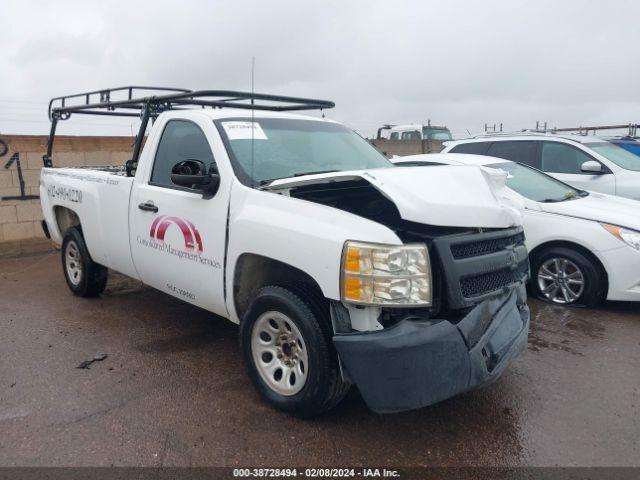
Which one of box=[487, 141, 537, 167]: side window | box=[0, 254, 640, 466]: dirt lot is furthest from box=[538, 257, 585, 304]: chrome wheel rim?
box=[487, 141, 537, 167]: side window

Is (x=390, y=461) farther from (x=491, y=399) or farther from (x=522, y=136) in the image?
(x=522, y=136)

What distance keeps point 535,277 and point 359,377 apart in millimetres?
3495

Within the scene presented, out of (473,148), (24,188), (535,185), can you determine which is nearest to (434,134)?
(473,148)

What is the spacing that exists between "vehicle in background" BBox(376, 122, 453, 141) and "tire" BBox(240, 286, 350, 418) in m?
15.1

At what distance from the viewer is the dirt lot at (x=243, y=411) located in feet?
9.37

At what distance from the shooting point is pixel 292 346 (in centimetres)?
318

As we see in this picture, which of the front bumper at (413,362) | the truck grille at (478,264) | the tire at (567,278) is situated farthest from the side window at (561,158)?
the front bumper at (413,362)

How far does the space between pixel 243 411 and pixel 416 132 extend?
16.1 m

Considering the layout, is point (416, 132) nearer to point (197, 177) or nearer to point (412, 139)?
point (412, 139)

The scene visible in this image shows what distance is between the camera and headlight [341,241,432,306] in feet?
8.93

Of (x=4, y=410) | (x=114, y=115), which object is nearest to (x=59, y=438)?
(x=4, y=410)

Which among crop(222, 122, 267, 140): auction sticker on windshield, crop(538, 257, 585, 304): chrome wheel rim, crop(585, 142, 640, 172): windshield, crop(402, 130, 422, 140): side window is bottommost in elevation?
crop(538, 257, 585, 304): chrome wheel rim

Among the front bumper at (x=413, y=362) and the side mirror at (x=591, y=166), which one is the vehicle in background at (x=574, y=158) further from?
the front bumper at (x=413, y=362)

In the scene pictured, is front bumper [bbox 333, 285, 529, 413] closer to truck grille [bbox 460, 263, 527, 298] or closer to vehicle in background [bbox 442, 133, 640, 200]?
truck grille [bbox 460, 263, 527, 298]
